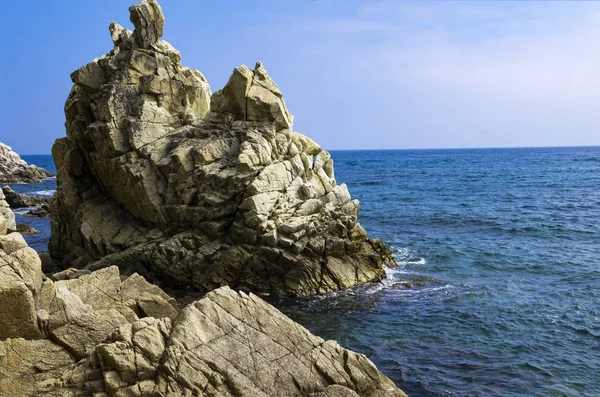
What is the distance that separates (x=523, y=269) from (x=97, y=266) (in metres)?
24.9

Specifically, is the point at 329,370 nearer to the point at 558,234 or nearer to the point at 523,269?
the point at 523,269

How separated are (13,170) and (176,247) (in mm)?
88247

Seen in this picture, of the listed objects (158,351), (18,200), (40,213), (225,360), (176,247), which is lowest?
(225,360)

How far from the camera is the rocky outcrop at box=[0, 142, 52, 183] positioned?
99.3 meters

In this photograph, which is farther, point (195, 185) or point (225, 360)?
point (195, 185)

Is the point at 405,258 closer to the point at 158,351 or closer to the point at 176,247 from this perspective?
the point at 176,247

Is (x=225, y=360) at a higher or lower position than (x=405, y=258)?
higher

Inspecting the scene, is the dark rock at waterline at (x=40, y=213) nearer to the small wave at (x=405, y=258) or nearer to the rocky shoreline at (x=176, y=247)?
the rocky shoreline at (x=176, y=247)

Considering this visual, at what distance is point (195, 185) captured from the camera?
2920 cm

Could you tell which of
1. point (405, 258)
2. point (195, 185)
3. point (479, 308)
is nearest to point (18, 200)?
point (195, 185)

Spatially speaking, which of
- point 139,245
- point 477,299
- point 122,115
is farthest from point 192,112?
point 477,299

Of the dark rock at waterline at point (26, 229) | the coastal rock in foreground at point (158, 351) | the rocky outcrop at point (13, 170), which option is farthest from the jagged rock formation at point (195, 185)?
the rocky outcrop at point (13, 170)

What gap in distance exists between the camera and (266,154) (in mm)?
29391

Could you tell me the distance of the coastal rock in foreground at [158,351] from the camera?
1336 cm
